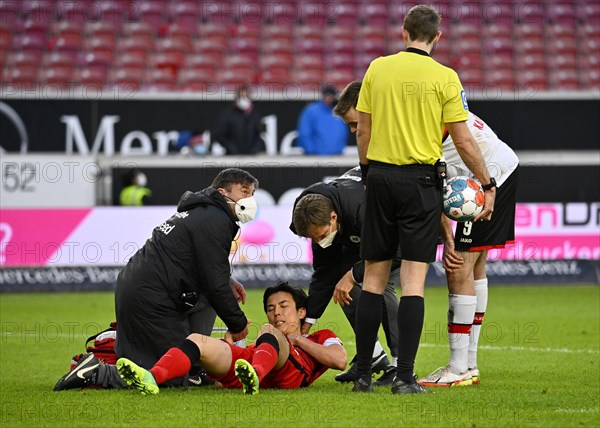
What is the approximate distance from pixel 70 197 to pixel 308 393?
8.49 m

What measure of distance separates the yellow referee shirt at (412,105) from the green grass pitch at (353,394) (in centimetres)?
140

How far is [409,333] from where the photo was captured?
6.23 metres

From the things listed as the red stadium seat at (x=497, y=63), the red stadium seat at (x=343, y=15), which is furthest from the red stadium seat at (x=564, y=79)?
the red stadium seat at (x=343, y=15)

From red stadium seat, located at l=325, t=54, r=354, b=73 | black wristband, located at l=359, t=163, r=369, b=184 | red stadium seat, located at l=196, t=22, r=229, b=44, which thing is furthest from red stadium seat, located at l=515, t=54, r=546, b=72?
black wristband, located at l=359, t=163, r=369, b=184

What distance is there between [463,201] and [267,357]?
4.84ft

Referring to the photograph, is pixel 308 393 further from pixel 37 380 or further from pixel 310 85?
pixel 310 85

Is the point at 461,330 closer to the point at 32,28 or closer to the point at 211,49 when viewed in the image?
the point at 211,49

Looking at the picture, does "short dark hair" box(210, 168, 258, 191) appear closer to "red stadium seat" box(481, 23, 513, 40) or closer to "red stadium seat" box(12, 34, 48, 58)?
"red stadium seat" box(12, 34, 48, 58)

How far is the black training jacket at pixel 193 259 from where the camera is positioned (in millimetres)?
6500

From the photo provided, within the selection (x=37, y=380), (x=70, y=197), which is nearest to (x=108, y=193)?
(x=70, y=197)

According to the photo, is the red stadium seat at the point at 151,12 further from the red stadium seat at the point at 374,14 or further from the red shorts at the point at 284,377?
the red shorts at the point at 284,377

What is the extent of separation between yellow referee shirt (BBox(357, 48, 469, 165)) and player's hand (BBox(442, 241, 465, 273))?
884mm

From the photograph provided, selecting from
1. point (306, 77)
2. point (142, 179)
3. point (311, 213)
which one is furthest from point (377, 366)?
point (306, 77)

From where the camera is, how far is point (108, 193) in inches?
578
